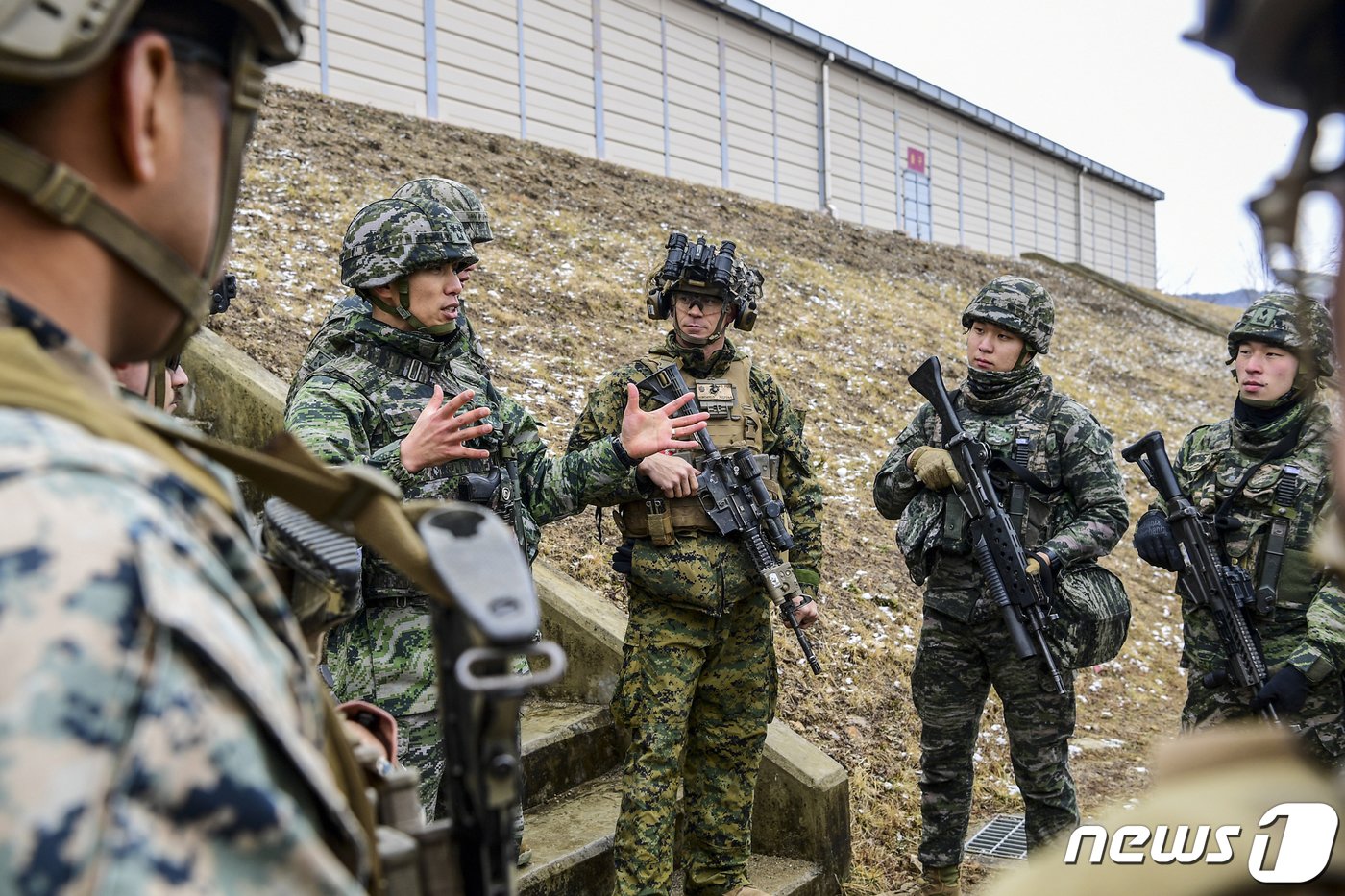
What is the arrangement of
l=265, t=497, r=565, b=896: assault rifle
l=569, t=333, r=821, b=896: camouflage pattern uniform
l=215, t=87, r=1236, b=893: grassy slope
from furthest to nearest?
l=215, t=87, r=1236, b=893: grassy slope, l=569, t=333, r=821, b=896: camouflage pattern uniform, l=265, t=497, r=565, b=896: assault rifle

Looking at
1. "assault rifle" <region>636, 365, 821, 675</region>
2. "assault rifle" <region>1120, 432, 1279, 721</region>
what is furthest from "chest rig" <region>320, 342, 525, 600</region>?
"assault rifle" <region>1120, 432, 1279, 721</region>

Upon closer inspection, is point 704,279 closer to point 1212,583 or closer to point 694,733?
point 694,733

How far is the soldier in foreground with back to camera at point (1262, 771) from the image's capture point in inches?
25.4

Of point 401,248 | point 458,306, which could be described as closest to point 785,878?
point 458,306

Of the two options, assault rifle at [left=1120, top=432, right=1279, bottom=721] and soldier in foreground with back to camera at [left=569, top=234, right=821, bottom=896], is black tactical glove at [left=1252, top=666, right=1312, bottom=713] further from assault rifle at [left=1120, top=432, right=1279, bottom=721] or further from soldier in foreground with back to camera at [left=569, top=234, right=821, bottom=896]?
soldier in foreground with back to camera at [left=569, top=234, right=821, bottom=896]

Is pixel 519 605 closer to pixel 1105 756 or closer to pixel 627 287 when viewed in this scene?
pixel 1105 756

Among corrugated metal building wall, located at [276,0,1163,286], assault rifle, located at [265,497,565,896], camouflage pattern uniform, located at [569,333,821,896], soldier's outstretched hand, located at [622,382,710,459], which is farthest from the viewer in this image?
corrugated metal building wall, located at [276,0,1163,286]

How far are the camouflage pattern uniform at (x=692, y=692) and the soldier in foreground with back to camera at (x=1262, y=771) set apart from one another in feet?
10.0

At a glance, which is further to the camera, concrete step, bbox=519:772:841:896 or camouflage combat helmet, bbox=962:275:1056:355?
camouflage combat helmet, bbox=962:275:1056:355

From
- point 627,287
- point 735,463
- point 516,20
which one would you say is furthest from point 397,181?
point 735,463

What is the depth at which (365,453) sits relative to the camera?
3.10 meters

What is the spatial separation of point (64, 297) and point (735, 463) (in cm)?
327

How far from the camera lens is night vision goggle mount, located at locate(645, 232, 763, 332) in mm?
4180

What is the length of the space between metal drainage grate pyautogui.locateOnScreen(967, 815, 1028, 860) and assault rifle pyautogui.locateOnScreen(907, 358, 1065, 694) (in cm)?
104
